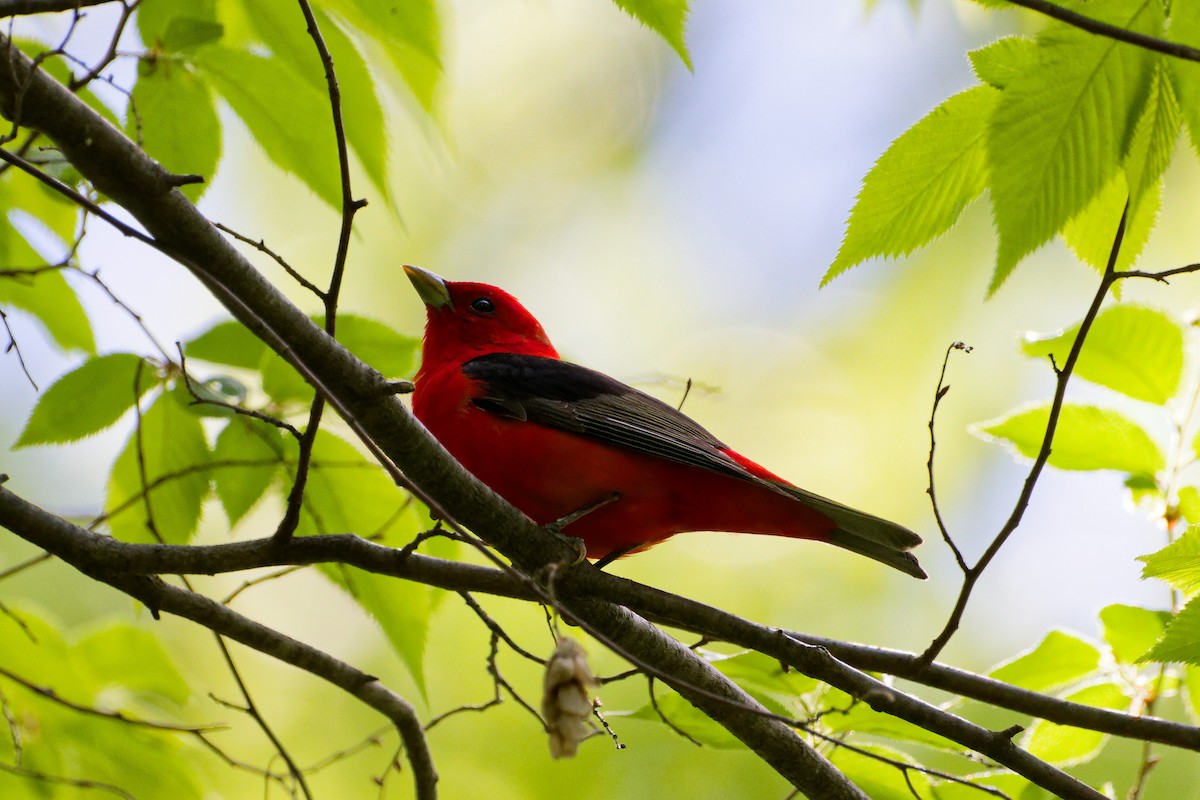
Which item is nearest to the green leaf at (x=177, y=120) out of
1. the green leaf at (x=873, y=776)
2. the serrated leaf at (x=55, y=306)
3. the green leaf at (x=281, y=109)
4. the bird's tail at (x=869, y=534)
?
the green leaf at (x=281, y=109)

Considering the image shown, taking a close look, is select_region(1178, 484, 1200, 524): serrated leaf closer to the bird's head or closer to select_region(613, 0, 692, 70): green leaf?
select_region(613, 0, 692, 70): green leaf

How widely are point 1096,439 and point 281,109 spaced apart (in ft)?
6.81

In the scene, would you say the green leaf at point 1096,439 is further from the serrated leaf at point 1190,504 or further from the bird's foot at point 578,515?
the bird's foot at point 578,515

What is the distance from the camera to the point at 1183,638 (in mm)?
1955

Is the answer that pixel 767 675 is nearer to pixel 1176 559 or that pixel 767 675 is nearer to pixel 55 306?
pixel 1176 559

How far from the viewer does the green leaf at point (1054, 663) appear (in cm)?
255

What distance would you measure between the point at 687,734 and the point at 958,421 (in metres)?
6.57

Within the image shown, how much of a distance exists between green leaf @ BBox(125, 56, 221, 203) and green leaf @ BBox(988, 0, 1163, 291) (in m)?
1.66

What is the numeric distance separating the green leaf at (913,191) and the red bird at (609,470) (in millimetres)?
1260

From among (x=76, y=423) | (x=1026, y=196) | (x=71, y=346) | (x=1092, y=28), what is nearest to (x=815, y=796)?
(x=1026, y=196)

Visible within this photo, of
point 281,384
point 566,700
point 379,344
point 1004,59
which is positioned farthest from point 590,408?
point 566,700

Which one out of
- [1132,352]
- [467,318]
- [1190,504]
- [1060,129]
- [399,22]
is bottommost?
[1190,504]

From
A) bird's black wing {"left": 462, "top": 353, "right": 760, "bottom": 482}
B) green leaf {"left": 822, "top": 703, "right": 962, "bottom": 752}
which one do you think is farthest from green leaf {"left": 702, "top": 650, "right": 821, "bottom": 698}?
bird's black wing {"left": 462, "top": 353, "right": 760, "bottom": 482}

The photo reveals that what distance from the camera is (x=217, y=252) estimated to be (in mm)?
1846
